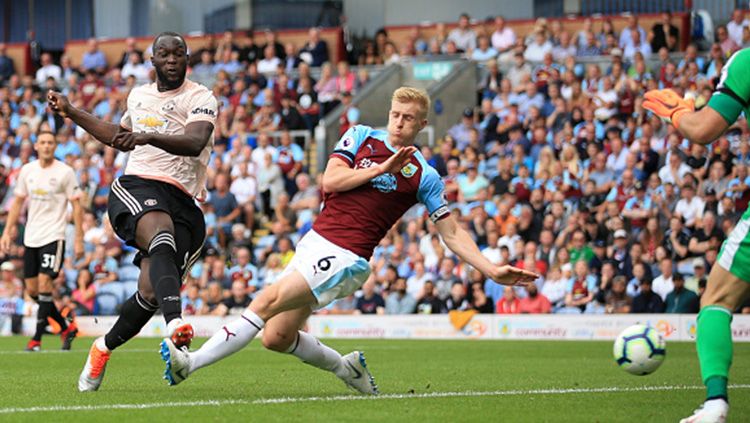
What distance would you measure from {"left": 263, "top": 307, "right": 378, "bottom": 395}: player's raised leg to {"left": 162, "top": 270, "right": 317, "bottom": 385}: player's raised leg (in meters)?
0.20

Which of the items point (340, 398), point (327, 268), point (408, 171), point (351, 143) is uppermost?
point (351, 143)

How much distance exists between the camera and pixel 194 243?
10.1 metres

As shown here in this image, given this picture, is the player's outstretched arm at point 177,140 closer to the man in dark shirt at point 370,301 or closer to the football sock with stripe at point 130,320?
the football sock with stripe at point 130,320

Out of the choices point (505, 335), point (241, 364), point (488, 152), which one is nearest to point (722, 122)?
point (241, 364)

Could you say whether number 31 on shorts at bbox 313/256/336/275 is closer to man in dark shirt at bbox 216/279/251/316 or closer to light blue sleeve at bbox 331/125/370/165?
light blue sleeve at bbox 331/125/370/165

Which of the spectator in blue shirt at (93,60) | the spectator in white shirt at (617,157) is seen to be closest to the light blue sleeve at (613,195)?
the spectator in white shirt at (617,157)

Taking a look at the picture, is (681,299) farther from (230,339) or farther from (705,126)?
(705,126)

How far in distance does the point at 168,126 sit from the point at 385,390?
2580mm

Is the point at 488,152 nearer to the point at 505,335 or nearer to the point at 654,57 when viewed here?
the point at 654,57

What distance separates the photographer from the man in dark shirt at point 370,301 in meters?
22.6

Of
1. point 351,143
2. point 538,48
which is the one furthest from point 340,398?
point 538,48

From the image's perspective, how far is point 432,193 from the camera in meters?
8.97

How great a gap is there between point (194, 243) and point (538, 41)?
18580mm

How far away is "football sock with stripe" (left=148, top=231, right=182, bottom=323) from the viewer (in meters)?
8.98
